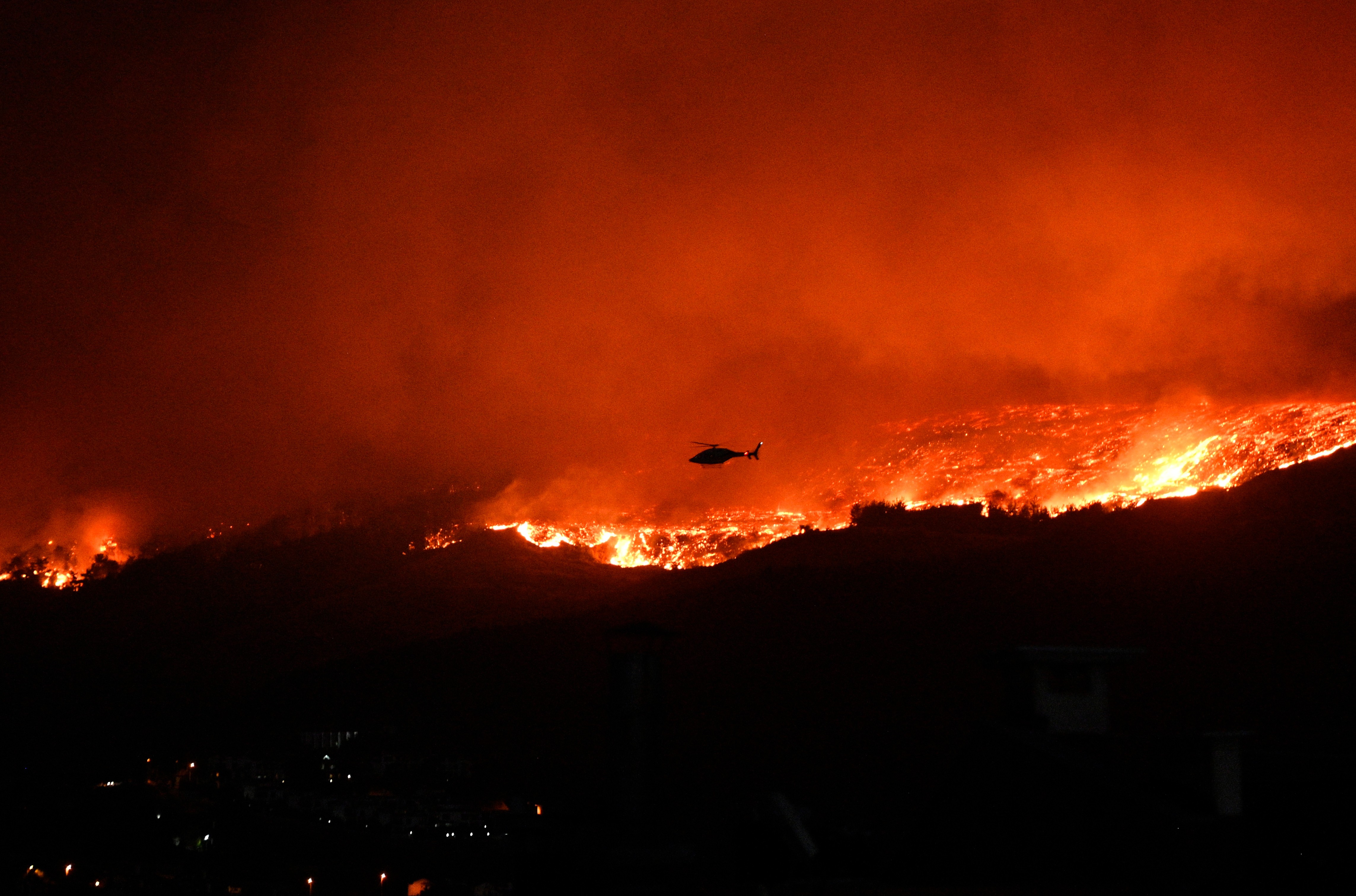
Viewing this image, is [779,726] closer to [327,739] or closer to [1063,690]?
[327,739]

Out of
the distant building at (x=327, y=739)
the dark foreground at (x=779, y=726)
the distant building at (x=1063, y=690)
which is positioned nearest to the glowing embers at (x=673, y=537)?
the dark foreground at (x=779, y=726)

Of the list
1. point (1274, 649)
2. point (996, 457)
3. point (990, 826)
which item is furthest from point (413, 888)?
point (996, 457)

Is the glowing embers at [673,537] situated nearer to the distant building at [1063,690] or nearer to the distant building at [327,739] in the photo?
the distant building at [327,739]

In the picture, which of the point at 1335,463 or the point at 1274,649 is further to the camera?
the point at 1335,463

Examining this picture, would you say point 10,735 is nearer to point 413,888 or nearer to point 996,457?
point 413,888

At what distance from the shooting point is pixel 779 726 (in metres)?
35.0

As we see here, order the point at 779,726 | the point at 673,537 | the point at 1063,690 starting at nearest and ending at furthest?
the point at 1063,690 < the point at 779,726 < the point at 673,537

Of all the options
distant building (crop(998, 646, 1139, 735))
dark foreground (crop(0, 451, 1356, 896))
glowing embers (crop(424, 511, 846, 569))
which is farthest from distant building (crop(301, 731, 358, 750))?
distant building (crop(998, 646, 1139, 735))

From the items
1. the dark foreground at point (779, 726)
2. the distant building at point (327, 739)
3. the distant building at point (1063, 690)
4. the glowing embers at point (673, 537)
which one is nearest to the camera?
the dark foreground at point (779, 726)

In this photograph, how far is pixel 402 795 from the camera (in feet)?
114

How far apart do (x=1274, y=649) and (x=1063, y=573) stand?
34.4ft

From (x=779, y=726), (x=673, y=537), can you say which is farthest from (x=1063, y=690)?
(x=673, y=537)

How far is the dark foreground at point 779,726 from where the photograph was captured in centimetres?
1059

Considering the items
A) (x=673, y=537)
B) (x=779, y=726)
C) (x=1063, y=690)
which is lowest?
(x=779, y=726)
